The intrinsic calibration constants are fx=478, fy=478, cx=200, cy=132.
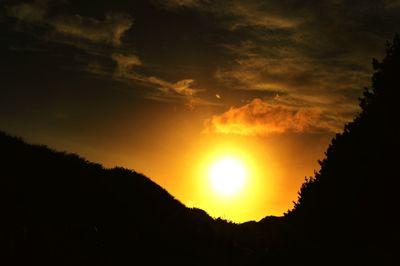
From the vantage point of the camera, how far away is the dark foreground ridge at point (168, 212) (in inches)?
700

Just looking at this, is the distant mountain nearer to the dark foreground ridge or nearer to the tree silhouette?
the dark foreground ridge

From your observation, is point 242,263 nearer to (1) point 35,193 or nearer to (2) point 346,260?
(2) point 346,260

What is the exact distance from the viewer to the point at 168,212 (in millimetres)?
33375

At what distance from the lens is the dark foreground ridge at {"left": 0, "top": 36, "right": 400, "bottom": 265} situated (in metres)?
17.8

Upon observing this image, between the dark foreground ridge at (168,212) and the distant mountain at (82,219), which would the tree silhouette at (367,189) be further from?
A: the distant mountain at (82,219)

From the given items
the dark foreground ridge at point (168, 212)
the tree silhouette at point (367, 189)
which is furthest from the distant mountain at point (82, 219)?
the tree silhouette at point (367, 189)

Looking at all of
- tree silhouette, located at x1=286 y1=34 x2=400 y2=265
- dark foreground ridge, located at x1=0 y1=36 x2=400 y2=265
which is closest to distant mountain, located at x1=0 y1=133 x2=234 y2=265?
dark foreground ridge, located at x1=0 y1=36 x2=400 y2=265

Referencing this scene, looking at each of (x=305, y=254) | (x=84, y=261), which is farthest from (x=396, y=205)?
(x=84, y=261)

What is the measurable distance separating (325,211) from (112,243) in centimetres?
2221

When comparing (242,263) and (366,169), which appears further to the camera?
(366,169)

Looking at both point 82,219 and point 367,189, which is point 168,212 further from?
point 367,189

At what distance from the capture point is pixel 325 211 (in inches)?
1510

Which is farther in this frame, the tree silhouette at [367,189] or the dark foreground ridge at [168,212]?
the tree silhouette at [367,189]

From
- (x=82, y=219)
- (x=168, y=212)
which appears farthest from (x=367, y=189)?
(x=82, y=219)
